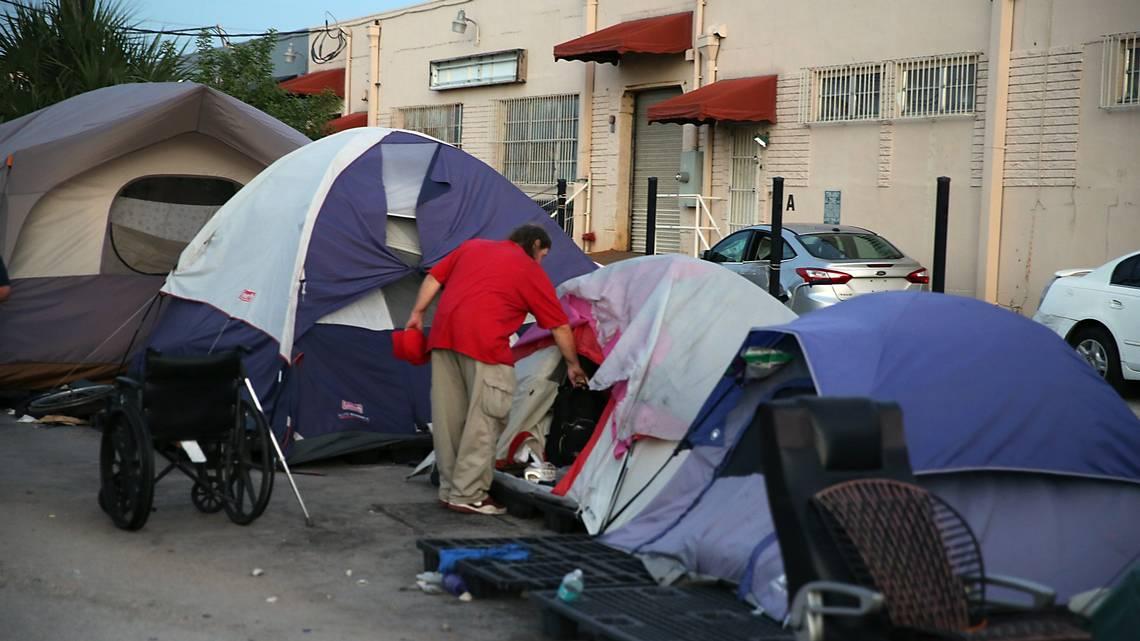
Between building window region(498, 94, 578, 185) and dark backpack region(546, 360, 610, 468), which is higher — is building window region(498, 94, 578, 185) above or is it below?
above

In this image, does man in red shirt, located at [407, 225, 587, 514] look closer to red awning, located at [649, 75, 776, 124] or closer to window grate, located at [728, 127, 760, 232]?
red awning, located at [649, 75, 776, 124]

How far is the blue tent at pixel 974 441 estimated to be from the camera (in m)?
6.31

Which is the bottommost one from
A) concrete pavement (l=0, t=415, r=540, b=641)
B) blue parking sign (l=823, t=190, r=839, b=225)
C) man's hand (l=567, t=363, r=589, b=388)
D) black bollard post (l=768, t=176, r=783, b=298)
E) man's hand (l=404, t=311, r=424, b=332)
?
concrete pavement (l=0, t=415, r=540, b=641)

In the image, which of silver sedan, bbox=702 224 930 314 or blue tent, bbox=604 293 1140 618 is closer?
blue tent, bbox=604 293 1140 618

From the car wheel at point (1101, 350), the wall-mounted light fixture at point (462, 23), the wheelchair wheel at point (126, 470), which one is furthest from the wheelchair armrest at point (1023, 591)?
the wall-mounted light fixture at point (462, 23)

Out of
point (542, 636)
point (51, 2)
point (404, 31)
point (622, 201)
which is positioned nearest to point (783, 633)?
point (542, 636)

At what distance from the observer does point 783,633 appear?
18.4 feet

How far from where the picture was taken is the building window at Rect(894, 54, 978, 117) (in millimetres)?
18844

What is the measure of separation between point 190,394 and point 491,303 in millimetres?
1878

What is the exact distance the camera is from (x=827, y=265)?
1625cm

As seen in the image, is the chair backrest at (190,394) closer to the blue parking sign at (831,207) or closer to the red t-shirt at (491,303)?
the red t-shirt at (491,303)

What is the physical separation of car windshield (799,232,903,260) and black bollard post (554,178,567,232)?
6.53 m

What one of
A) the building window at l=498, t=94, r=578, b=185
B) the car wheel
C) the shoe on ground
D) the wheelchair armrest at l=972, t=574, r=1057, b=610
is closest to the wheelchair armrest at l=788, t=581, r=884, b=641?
the wheelchair armrest at l=972, t=574, r=1057, b=610

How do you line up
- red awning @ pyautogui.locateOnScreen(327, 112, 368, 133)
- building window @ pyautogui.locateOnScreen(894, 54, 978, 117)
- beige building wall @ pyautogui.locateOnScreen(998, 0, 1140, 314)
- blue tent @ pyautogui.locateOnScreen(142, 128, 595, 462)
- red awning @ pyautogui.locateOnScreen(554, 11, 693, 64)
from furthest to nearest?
red awning @ pyautogui.locateOnScreen(327, 112, 368, 133) → red awning @ pyautogui.locateOnScreen(554, 11, 693, 64) → building window @ pyautogui.locateOnScreen(894, 54, 978, 117) → beige building wall @ pyautogui.locateOnScreen(998, 0, 1140, 314) → blue tent @ pyautogui.locateOnScreen(142, 128, 595, 462)
